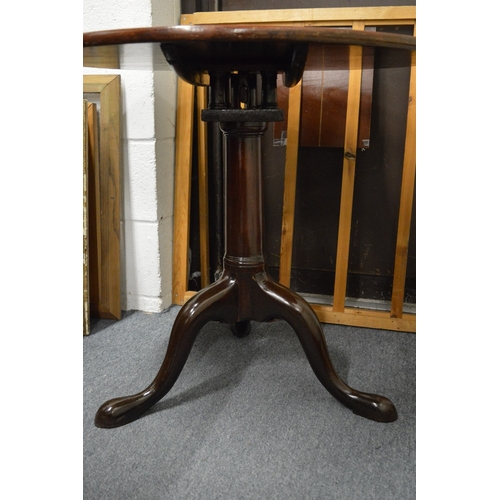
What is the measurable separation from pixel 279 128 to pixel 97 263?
0.72 m

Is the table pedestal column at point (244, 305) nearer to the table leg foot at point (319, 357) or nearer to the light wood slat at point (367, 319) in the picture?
the table leg foot at point (319, 357)

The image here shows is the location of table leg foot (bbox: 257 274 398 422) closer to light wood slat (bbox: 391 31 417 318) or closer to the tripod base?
the tripod base

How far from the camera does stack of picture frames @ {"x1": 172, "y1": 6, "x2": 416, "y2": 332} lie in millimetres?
1405

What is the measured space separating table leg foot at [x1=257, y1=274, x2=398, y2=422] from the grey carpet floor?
26 millimetres

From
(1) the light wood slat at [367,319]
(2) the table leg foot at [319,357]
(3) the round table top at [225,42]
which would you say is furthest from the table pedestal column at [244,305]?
(1) the light wood slat at [367,319]

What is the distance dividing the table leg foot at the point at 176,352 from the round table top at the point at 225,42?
50cm

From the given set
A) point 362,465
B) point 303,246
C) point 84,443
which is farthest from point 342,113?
point 84,443

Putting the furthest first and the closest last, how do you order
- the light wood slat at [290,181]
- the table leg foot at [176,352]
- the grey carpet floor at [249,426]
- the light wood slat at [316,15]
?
the light wood slat at [290,181] < the light wood slat at [316,15] < the table leg foot at [176,352] < the grey carpet floor at [249,426]

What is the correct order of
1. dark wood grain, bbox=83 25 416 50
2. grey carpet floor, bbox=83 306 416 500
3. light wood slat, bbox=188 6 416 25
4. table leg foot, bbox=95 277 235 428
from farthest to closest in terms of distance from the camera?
1. light wood slat, bbox=188 6 416 25
2. table leg foot, bbox=95 277 235 428
3. grey carpet floor, bbox=83 306 416 500
4. dark wood grain, bbox=83 25 416 50

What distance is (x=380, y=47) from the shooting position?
84 centimetres

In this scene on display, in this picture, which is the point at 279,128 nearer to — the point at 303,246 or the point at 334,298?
the point at 303,246

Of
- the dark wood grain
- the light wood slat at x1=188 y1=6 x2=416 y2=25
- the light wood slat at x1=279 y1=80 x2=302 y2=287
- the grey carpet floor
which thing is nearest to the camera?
the dark wood grain

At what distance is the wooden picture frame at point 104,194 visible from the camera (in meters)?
1.47

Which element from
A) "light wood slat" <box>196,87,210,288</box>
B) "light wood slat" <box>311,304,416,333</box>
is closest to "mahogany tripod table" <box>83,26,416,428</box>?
"light wood slat" <box>196,87,210,288</box>
